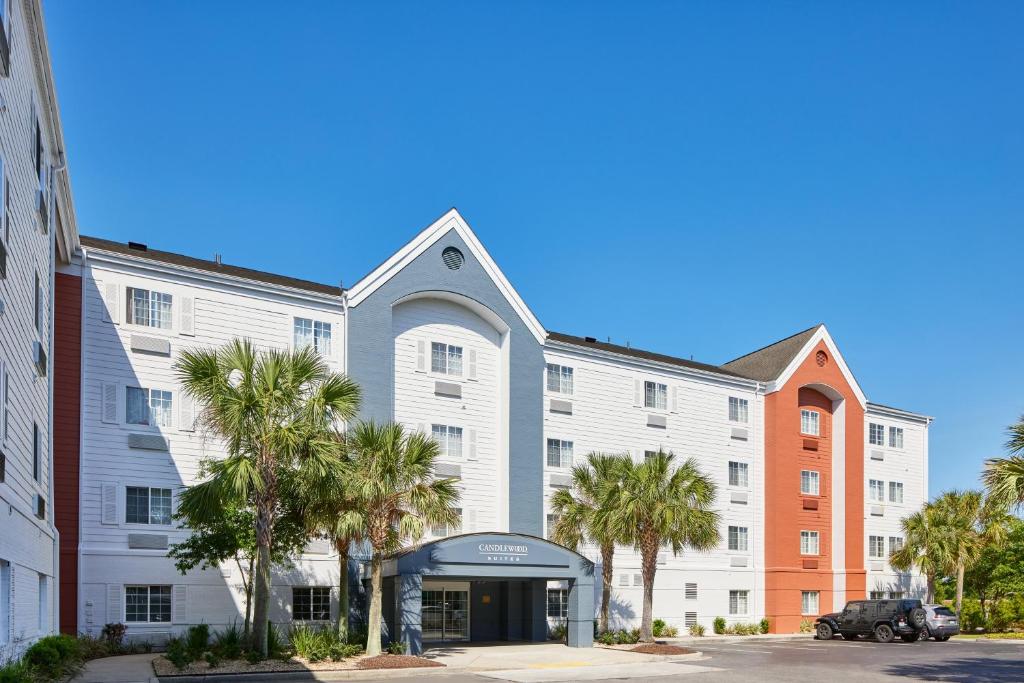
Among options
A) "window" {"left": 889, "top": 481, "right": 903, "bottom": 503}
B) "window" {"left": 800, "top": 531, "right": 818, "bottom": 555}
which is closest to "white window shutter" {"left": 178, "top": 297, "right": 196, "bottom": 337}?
"window" {"left": 800, "top": 531, "right": 818, "bottom": 555}

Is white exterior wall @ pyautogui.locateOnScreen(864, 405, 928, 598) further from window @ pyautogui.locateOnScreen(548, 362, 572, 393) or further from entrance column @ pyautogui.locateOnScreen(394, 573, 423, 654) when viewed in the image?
entrance column @ pyautogui.locateOnScreen(394, 573, 423, 654)

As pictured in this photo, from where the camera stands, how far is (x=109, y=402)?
28.8m

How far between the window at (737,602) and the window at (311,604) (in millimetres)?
20502

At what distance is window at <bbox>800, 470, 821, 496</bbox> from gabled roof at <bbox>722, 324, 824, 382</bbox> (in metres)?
5.08

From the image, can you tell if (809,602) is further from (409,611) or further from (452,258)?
(409,611)

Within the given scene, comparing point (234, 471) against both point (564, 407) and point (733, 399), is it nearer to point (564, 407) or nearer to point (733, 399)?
point (564, 407)

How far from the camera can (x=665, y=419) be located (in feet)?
140

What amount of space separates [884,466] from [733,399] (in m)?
11.1

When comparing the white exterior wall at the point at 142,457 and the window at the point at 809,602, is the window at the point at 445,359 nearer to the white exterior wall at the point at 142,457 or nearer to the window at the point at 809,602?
the white exterior wall at the point at 142,457

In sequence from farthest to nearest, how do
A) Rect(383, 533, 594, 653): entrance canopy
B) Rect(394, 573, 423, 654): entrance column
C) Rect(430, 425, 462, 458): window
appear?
Rect(430, 425, 462, 458): window < Rect(383, 533, 594, 653): entrance canopy < Rect(394, 573, 423, 654): entrance column

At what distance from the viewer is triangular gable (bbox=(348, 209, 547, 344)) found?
3409 cm

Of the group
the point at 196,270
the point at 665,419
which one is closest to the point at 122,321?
the point at 196,270

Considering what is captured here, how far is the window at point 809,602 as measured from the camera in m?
45.7

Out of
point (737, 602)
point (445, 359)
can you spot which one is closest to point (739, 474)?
point (737, 602)
